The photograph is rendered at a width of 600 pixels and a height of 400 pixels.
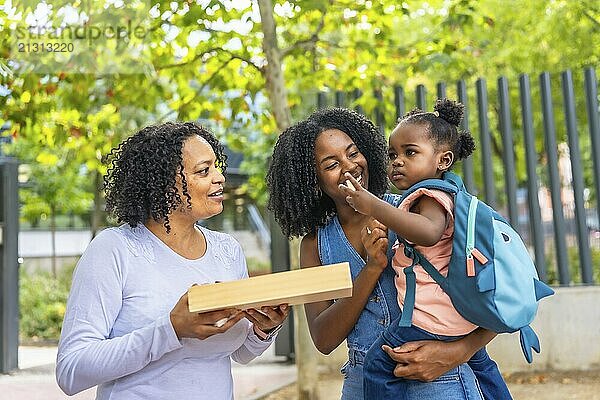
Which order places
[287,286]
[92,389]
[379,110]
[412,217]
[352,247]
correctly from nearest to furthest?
1. [287,286]
2. [412,217]
3. [352,247]
4. [92,389]
5. [379,110]

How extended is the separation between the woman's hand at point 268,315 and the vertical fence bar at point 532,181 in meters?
6.22

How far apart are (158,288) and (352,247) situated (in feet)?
2.14

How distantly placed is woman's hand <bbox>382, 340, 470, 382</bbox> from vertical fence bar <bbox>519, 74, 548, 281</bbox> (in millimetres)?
6102

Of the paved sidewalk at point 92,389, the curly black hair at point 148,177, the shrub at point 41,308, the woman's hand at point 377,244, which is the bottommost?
the paved sidewalk at point 92,389

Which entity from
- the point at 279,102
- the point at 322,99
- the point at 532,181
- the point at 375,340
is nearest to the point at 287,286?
the point at 375,340

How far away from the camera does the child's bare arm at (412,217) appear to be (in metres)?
2.09

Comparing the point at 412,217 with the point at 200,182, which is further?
the point at 200,182

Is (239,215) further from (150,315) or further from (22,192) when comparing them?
(150,315)

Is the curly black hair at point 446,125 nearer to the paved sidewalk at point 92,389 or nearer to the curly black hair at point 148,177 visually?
the curly black hair at point 148,177

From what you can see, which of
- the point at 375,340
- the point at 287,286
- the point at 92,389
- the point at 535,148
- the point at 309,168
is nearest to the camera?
the point at 287,286

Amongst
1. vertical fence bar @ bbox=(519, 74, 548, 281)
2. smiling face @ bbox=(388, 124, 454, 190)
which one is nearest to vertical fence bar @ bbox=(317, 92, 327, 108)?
vertical fence bar @ bbox=(519, 74, 548, 281)

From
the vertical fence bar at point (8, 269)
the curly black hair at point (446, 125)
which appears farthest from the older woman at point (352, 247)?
the vertical fence bar at point (8, 269)

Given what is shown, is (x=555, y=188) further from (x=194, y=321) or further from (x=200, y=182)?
(x=194, y=321)

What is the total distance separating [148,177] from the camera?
90.5 inches
